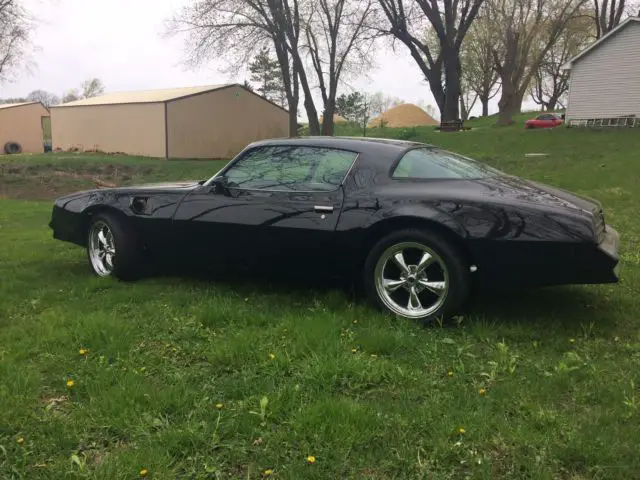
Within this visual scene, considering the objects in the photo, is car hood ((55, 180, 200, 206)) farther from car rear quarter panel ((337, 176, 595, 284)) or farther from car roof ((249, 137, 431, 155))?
car rear quarter panel ((337, 176, 595, 284))

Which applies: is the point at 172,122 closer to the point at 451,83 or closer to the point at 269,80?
the point at 451,83

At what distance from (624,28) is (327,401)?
2403cm

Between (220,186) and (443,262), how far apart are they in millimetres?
1851

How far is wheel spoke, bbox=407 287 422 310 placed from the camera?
3.53 m

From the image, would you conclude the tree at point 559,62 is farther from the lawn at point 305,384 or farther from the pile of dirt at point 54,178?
the lawn at point 305,384

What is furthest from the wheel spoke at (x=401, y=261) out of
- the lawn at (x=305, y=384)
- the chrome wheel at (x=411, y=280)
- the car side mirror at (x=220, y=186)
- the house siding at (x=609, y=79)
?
the house siding at (x=609, y=79)

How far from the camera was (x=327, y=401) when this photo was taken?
8.09 feet

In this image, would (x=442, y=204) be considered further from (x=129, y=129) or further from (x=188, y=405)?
(x=129, y=129)

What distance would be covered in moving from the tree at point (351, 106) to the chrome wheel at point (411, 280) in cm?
4482

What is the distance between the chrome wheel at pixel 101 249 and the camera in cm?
478

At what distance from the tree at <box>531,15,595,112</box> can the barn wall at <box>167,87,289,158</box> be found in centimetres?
1737

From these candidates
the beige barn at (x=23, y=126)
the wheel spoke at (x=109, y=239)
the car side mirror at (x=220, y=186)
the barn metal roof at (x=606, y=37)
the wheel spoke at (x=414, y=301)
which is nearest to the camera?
the wheel spoke at (x=414, y=301)

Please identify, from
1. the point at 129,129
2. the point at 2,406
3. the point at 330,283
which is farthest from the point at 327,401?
the point at 129,129

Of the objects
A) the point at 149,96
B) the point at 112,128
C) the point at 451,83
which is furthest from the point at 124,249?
the point at 149,96
